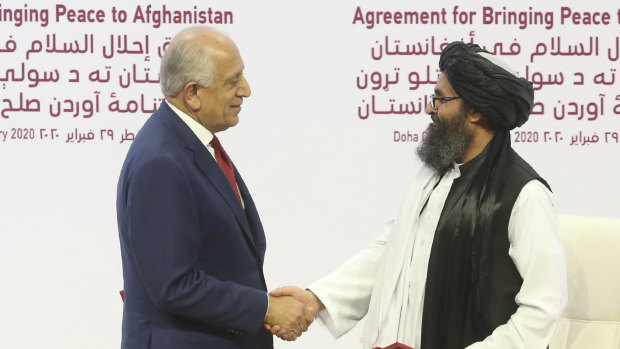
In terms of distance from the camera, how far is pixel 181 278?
8.03ft

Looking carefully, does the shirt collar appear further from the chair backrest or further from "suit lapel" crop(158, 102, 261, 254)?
the chair backrest

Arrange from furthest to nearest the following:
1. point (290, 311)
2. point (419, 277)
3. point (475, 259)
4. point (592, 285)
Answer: point (592, 285) < point (290, 311) < point (419, 277) < point (475, 259)

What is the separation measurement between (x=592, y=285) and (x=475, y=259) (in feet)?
2.24

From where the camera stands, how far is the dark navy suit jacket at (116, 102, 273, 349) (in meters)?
2.44

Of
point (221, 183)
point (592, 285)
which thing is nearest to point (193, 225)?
point (221, 183)

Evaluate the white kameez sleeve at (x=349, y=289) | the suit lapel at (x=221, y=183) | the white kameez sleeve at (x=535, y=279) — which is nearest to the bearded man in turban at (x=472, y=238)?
the white kameez sleeve at (x=535, y=279)

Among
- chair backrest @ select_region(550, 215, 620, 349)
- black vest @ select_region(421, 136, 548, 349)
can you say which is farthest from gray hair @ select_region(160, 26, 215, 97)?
chair backrest @ select_region(550, 215, 620, 349)

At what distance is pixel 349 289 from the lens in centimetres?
307

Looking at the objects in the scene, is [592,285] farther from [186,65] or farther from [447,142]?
[186,65]

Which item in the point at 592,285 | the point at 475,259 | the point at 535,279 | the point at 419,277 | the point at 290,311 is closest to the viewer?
the point at 535,279

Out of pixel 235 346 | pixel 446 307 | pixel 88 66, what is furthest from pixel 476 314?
pixel 88 66

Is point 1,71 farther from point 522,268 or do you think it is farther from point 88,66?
point 522,268

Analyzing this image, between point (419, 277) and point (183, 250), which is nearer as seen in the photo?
point (183, 250)

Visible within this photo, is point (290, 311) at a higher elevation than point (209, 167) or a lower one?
lower
